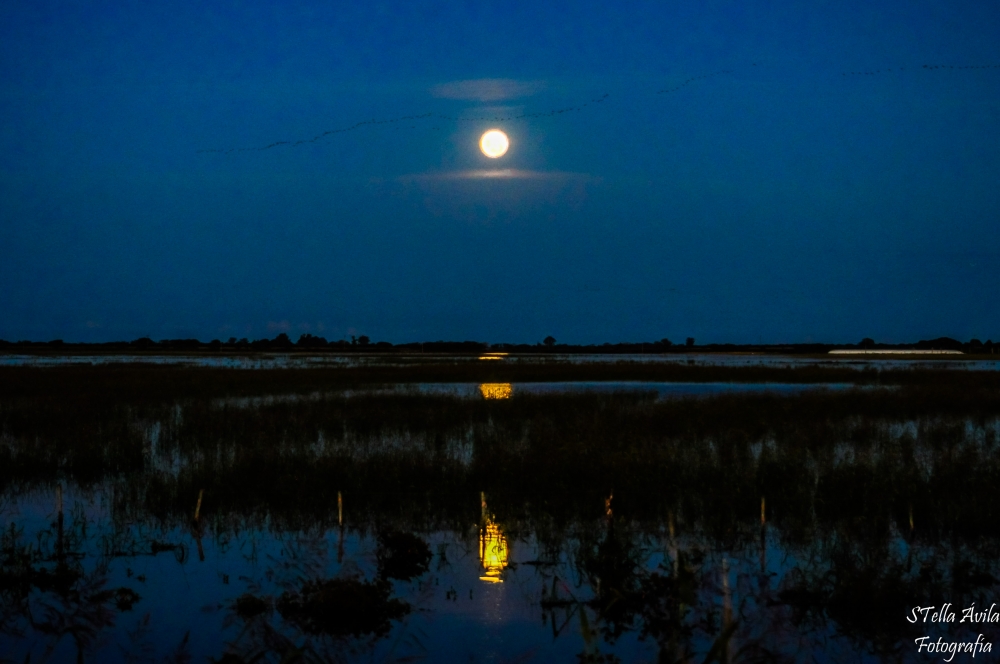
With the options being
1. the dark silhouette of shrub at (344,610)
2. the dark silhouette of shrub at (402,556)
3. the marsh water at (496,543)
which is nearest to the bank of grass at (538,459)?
the marsh water at (496,543)

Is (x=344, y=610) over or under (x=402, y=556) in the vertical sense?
under

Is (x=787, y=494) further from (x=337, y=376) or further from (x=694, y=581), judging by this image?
(x=337, y=376)

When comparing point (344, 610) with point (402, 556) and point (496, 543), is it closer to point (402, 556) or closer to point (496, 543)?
point (402, 556)

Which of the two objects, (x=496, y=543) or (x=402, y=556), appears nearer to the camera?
(x=402, y=556)

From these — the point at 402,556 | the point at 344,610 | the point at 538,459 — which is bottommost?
the point at 344,610

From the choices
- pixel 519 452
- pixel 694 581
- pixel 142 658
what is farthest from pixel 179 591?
pixel 519 452

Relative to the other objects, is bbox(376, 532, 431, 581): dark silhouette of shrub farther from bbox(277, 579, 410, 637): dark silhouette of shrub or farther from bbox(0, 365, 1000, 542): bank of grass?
bbox(0, 365, 1000, 542): bank of grass

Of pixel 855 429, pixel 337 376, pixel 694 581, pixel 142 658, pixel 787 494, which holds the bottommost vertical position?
pixel 142 658

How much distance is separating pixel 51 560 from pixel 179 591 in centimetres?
156

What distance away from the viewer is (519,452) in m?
13.5

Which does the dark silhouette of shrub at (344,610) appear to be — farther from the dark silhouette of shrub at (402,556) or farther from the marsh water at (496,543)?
the dark silhouette of shrub at (402,556)

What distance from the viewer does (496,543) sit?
868cm

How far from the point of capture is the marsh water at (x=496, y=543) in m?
6.21

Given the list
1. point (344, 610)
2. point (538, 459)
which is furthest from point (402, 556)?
point (538, 459)
